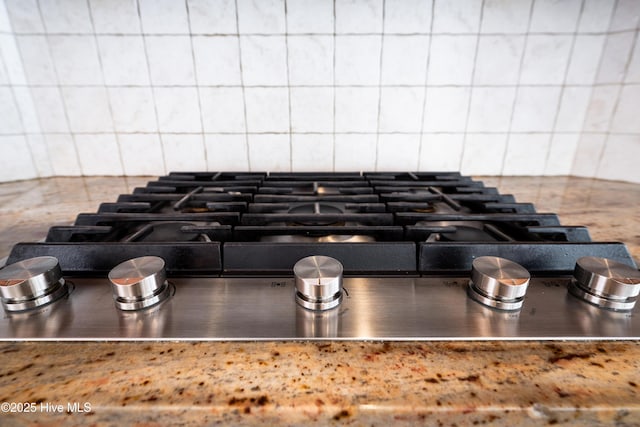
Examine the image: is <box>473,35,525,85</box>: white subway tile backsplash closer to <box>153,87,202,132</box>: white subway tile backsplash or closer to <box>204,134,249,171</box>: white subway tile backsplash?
<box>204,134,249,171</box>: white subway tile backsplash

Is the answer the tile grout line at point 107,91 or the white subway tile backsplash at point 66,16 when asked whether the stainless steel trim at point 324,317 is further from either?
the white subway tile backsplash at point 66,16

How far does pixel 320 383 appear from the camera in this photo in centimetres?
30

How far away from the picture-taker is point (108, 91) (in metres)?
1.13

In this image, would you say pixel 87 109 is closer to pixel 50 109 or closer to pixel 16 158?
pixel 50 109

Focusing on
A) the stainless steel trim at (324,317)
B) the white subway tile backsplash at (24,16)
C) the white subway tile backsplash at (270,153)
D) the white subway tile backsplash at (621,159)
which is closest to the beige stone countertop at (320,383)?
the stainless steel trim at (324,317)

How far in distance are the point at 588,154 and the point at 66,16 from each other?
1975 millimetres

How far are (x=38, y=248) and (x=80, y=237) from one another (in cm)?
7

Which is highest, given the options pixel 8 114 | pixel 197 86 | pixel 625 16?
pixel 625 16

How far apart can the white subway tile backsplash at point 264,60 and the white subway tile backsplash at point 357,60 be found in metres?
0.20

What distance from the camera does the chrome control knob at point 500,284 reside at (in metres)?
0.39

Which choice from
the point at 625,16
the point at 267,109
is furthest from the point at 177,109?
the point at 625,16

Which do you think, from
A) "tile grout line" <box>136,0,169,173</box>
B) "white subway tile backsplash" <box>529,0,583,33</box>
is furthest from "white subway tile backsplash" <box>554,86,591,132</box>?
"tile grout line" <box>136,0,169,173</box>

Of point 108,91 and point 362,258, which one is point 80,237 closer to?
point 362,258

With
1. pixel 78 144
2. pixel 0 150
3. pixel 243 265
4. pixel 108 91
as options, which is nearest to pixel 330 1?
pixel 108 91
